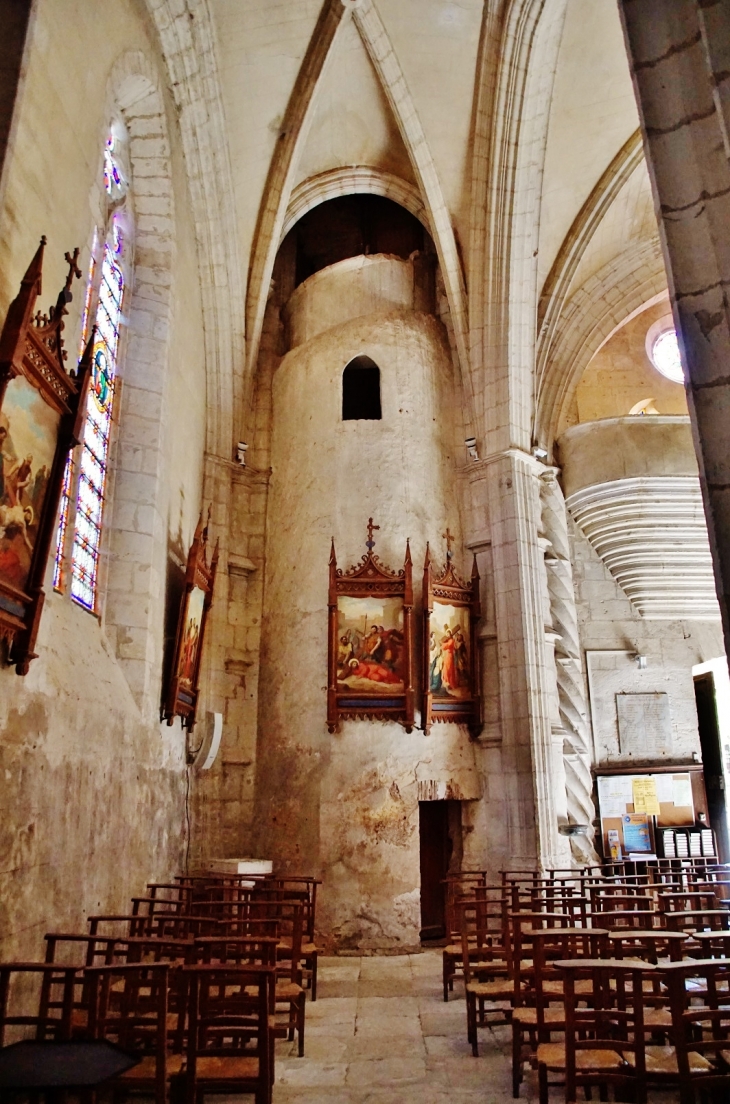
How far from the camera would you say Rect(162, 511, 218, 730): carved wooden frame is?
8.51 metres

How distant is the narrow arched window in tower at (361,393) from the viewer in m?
12.5

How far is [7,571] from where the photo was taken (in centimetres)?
473

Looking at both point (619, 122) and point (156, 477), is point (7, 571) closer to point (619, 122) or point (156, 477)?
point (156, 477)

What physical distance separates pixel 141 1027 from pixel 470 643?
23.4 feet

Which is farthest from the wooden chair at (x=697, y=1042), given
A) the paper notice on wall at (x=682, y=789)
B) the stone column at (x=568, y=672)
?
the paper notice on wall at (x=682, y=789)

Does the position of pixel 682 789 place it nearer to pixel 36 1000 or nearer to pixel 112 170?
pixel 36 1000

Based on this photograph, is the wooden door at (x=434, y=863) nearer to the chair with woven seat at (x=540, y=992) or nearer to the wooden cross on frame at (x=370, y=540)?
the wooden cross on frame at (x=370, y=540)

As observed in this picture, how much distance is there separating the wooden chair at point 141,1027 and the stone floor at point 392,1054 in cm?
87

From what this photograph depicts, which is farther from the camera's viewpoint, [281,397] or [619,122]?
[281,397]

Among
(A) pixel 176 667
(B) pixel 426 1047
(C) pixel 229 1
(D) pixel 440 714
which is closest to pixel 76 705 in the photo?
(A) pixel 176 667

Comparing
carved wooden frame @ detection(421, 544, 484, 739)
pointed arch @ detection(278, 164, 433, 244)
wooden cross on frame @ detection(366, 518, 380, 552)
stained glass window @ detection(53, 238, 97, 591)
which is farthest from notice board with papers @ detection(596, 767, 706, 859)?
pointed arch @ detection(278, 164, 433, 244)

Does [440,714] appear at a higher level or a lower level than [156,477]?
lower

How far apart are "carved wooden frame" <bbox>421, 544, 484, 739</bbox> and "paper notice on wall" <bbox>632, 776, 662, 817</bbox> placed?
3.05 meters

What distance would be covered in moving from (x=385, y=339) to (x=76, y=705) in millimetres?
7394
